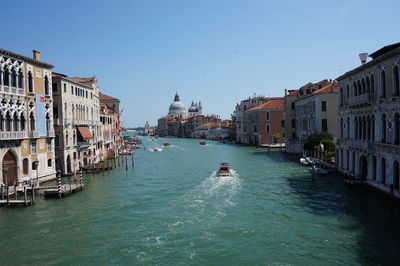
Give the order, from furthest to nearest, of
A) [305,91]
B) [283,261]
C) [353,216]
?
[305,91]
[353,216]
[283,261]

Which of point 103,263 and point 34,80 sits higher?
point 34,80

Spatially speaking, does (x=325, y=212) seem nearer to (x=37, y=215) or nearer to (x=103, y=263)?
(x=103, y=263)

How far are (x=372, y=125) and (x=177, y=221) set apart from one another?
13136mm

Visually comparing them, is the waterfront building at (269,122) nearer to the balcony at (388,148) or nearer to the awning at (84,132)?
the awning at (84,132)

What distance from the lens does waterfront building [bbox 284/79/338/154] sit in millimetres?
37688

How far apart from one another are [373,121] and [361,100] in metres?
2.06

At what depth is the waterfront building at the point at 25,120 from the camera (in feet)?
72.4

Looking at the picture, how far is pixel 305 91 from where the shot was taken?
47219 millimetres

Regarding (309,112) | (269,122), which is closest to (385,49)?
(309,112)

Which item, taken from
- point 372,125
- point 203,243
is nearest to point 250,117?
point 372,125

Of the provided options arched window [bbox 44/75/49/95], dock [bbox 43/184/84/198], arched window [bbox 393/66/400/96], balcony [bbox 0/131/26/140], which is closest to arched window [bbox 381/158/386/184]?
arched window [bbox 393/66/400/96]

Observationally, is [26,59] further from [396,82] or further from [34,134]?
[396,82]

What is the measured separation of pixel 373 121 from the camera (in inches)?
833

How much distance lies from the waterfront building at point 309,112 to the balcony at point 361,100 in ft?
41.8
